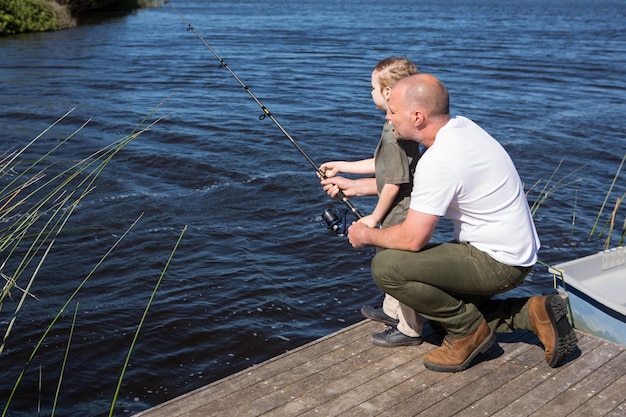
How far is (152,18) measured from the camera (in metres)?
34.6

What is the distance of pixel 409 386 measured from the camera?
4246 millimetres

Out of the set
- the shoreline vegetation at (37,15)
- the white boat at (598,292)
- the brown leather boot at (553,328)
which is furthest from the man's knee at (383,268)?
the shoreline vegetation at (37,15)

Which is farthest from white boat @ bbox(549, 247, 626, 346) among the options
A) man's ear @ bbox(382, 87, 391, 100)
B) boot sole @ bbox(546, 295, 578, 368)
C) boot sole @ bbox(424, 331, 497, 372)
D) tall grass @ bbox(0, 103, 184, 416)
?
tall grass @ bbox(0, 103, 184, 416)

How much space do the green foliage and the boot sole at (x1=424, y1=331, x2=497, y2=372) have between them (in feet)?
81.2

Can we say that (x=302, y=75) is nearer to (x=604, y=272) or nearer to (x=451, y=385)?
(x=604, y=272)

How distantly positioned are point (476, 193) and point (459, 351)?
0.91 meters

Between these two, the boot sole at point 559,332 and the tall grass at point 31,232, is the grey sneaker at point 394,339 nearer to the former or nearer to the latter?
the boot sole at point 559,332

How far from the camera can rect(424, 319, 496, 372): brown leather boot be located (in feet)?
14.3

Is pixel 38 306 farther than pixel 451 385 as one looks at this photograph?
Yes

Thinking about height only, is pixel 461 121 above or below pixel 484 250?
above

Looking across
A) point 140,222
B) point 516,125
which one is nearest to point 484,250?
point 140,222

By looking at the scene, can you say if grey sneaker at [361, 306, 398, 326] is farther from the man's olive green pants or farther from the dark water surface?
the dark water surface

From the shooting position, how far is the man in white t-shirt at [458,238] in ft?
13.1

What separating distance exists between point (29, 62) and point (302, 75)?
700cm
